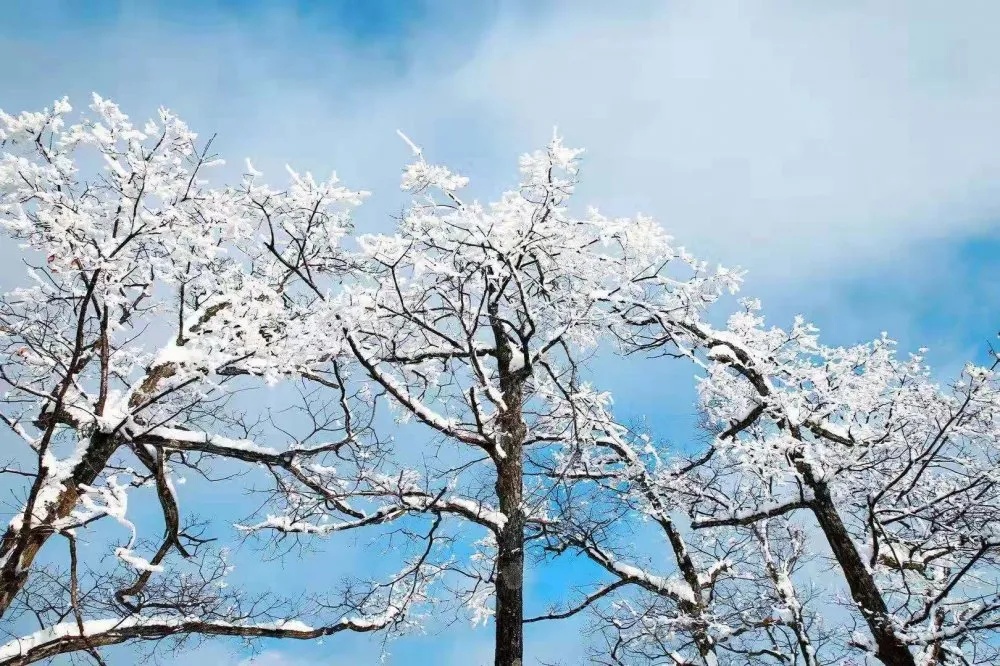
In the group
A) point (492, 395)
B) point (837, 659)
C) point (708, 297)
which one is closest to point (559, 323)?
point (492, 395)

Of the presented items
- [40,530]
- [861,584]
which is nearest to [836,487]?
[861,584]

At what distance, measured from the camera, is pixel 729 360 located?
10.9 m

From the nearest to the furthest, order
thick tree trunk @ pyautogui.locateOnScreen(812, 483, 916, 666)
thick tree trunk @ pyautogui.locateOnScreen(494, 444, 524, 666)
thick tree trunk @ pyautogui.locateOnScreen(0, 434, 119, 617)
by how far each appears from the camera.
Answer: thick tree trunk @ pyautogui.locateOnScreen(0, 434, 119, 617) < thick tree trunk @ pyautogui.locateOnScreen(494, 444, 524, 666) < thick tree trunk @ pyautogui.locateOnScreen(812, 483, 916, 666)

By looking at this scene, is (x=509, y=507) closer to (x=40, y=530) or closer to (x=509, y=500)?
(x=509, y=500)

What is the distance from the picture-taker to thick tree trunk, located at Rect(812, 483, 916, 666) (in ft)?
27.8

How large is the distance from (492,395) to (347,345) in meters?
2.06

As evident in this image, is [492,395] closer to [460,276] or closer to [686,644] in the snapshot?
[460,276]

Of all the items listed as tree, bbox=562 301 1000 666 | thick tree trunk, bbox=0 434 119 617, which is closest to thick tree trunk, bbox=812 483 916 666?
tree, bbox=562 301 1000 666

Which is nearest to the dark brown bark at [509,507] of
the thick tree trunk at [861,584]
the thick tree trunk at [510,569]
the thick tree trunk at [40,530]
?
the thick tree trunk at [510,569]

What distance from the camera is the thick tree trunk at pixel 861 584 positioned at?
8477 millimetres

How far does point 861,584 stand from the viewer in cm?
915

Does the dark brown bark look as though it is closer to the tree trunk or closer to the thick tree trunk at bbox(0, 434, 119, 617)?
the tree trunk

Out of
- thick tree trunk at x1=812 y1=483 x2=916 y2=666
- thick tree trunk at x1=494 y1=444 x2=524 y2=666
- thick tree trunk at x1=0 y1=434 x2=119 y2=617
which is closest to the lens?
thick tree trunk at x1=0 y1=434 x2=119 y2=617

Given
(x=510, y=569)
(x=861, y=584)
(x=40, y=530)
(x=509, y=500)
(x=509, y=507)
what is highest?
(x=509, y=500)
